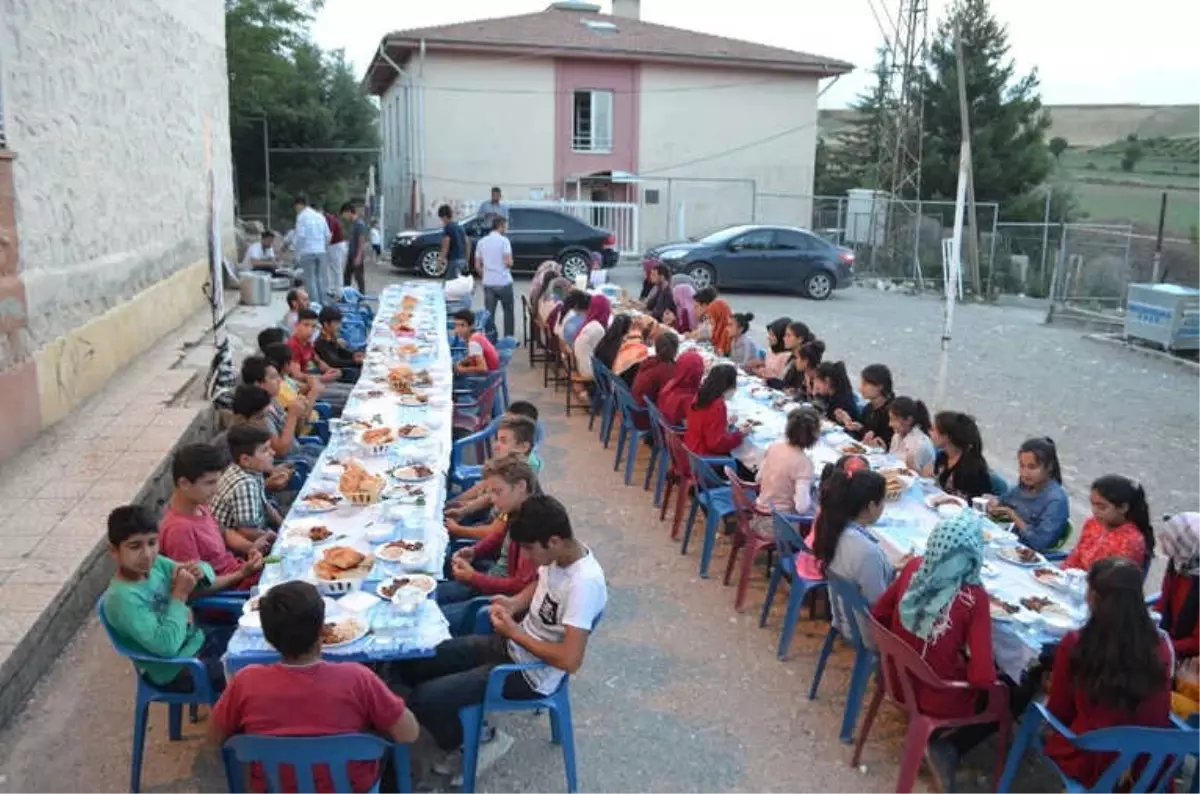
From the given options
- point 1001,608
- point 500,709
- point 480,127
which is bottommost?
point 500,709

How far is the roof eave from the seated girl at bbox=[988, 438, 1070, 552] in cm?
2252

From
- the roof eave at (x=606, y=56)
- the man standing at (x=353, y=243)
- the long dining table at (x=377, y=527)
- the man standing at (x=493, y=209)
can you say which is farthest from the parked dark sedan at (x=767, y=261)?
the long dining table at (x=377, y=527)

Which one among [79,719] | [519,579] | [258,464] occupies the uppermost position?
[258,464]

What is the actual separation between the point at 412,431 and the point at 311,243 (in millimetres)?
8587

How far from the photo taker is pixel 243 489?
5145mm

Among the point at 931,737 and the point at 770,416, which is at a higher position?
the point at 770,416

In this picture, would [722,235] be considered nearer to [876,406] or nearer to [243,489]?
[876,406]

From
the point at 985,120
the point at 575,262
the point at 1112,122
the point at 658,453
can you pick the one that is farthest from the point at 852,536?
the point at 1112,122

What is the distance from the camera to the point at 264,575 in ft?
14.4

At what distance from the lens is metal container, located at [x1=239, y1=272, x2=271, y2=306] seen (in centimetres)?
1456

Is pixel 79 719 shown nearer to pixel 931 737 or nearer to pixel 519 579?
pixel 519 579

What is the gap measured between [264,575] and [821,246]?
58.0 feet

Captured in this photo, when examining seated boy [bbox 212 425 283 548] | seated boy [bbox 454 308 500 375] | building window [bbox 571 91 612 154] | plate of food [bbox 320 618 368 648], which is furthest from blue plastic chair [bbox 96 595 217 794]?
building window [bbox 571 91 612 154]

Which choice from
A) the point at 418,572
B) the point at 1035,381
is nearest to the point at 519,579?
the point at 418,572
